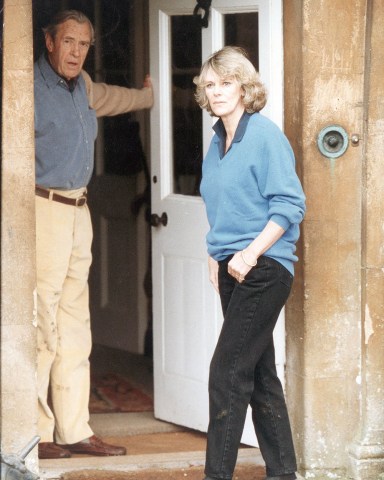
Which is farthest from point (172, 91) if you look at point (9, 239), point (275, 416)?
point (275, 416)

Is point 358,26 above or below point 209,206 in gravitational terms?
above

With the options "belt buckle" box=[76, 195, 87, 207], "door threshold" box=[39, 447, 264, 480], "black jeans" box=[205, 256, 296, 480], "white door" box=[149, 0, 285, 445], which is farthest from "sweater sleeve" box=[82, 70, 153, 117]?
"door threshold" box=[39, 447, 264, 480]

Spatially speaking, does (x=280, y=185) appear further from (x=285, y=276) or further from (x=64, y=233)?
(x=64, y=233)

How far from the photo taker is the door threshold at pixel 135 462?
5.57 metres

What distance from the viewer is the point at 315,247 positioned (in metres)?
5.36

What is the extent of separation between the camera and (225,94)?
4.82 metres

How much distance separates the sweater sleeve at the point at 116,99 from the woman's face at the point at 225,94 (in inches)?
53.9

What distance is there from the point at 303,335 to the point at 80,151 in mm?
1480

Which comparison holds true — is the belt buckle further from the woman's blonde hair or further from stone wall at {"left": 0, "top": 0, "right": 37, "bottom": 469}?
the woman's blonde hair

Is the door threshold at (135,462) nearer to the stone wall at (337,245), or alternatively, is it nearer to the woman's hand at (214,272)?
the stone wall at (337,245)

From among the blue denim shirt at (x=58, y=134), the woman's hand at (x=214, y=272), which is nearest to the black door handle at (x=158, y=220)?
the blue denim shirt at (x=58, y=134)

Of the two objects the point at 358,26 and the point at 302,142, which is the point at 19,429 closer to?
the point at 302,142

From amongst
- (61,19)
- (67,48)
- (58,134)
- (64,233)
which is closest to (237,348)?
(64,233)

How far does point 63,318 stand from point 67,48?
1.40m
